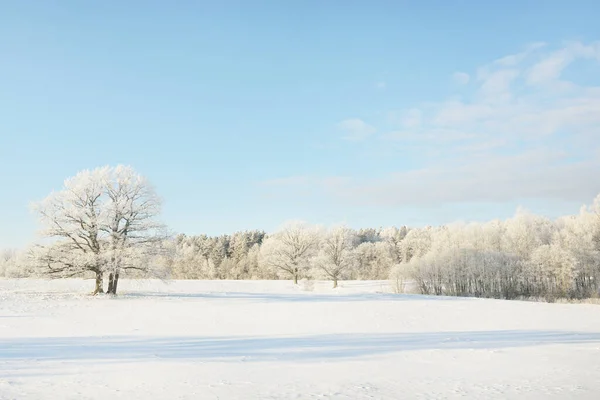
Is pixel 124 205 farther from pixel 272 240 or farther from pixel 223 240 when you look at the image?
pixel 223 240

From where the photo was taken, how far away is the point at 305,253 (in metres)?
71.2

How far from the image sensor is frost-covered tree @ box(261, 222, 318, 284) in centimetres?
7050

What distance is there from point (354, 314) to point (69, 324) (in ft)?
48.0

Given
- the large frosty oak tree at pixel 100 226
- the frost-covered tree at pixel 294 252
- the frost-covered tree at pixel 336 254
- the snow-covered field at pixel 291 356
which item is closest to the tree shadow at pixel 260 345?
the snow-covered field at pixel 291 356

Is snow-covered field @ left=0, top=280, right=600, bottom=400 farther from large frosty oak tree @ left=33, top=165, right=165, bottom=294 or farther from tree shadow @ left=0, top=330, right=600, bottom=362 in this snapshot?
large frosty oak tree @ left=33, top=165, right=165, bottom=294

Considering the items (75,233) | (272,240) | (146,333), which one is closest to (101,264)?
(75,233)

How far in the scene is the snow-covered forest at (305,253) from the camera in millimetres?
35375

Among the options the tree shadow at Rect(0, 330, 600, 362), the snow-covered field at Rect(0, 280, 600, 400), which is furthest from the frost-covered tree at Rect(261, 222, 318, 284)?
the tree shadow at Rect(0, 330, 600, 362)

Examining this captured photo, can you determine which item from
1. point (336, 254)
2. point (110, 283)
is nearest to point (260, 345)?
point (110, 283)

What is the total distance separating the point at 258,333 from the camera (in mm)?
18516

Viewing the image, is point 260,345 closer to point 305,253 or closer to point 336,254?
point 336,254

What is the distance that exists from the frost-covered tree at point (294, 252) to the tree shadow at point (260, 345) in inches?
2036

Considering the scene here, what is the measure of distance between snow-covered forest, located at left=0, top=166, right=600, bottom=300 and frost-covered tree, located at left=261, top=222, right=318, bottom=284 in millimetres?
165

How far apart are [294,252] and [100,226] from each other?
38.1 m
